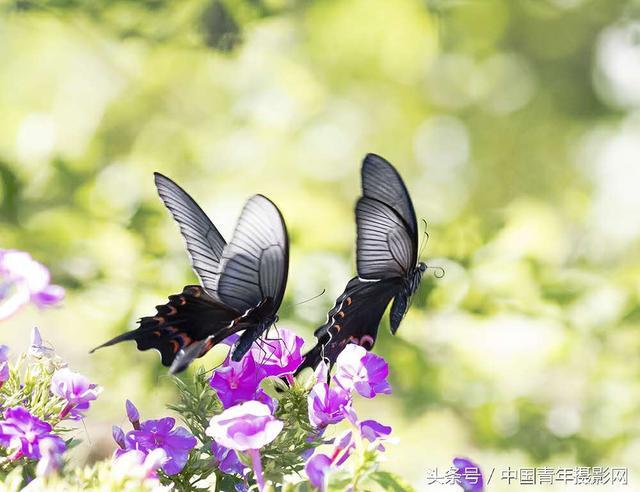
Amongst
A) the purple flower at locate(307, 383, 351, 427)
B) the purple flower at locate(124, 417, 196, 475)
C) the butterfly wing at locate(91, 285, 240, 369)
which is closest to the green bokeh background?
the butterfly wing at locate(91, 285, 240, 369)

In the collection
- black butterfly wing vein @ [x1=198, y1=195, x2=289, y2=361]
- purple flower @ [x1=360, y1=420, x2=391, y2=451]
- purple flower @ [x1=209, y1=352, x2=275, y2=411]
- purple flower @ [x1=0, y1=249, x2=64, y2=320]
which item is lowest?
purple flower @ [x1=360, y1=420, x2=391, y2=451]

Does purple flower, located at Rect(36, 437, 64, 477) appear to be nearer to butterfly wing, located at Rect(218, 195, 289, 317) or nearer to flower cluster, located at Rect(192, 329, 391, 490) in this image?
flower cluster, located at Rect(192, 329, 391, 490)

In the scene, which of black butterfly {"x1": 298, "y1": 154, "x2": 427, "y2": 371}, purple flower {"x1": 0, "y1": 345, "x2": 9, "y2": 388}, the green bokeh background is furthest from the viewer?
the green bokeh background

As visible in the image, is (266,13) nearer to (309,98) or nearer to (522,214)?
(309,98)

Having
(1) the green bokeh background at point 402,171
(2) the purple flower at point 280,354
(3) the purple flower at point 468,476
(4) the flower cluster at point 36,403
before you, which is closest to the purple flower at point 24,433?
(4) the flower cluster at point 36,403

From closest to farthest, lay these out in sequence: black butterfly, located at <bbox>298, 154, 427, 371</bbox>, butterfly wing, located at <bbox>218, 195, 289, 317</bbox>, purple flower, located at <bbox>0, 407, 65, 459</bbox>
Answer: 1. purple flower, located at <bbox>0, 407, 65, 459</bbox>
2. butterfly wing, located at <bbox>218, 195, 289, 317</bbox>
3. black butterfly, located at <bbox>298, 154, 427, 371</bbox>

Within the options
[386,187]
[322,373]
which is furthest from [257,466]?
[386,187]

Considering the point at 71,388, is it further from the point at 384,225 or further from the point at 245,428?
the point at 384,225
